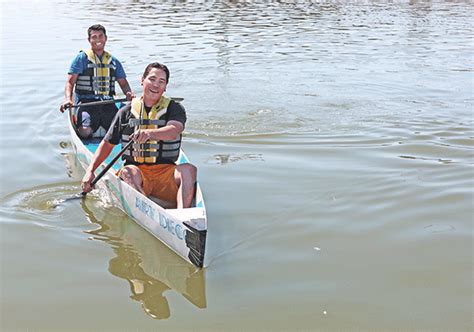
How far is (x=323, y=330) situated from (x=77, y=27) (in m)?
21.6

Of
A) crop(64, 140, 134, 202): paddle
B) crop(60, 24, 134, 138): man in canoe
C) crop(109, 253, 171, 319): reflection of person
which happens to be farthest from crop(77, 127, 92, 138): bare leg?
crop(109, 253, 171, 319): reflection of person

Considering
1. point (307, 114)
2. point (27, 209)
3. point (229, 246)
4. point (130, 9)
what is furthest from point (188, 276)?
point (130, 9)

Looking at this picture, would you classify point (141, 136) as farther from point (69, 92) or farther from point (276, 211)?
point (69, 92)

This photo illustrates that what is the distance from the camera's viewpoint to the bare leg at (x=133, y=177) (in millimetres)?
5691

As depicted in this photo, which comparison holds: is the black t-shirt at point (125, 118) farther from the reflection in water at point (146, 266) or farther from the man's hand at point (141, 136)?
the reflection in water at point (146, 266)

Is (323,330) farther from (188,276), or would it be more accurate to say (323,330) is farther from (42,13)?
(42,13)

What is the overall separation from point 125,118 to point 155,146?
386 millimetres

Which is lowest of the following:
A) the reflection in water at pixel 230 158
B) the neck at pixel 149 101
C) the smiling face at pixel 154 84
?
the reflection in water at pixel 230 158

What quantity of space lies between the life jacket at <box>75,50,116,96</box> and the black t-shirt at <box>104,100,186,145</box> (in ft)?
8.46

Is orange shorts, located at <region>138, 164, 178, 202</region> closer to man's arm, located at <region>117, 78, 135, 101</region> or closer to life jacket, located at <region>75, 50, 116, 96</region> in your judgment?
man's arm, located at <region>117, 78, 135, 101</region>

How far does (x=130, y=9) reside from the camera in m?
31.0

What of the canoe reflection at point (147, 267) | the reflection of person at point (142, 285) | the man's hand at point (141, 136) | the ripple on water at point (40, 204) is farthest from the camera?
the ripple on water at point (40, 204)

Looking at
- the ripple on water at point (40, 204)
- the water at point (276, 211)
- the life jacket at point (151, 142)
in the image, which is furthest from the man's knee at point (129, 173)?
the ripple on water at point (40, 204)

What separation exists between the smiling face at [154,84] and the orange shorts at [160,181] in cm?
64
